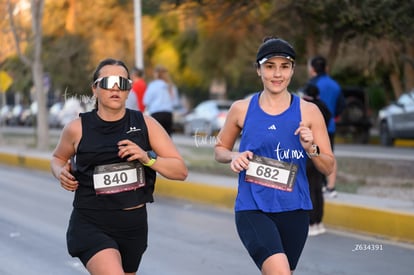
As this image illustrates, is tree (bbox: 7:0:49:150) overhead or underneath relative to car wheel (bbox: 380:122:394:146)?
overhead

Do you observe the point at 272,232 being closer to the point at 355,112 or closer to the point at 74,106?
the point at 74,106

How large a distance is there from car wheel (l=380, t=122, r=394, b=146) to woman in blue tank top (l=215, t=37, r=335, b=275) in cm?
2040

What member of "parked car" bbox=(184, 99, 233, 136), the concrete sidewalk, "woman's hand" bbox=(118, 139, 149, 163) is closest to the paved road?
the concrete sidewalk

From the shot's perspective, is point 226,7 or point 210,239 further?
point 226,7

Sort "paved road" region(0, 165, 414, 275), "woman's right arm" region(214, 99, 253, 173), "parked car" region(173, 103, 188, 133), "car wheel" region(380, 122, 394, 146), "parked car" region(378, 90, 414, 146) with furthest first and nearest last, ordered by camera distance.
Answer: "parked car" region(173, 103, 188, 133)
"car wheel" region(380, 122, 394, 146)
"parked car" region(378, 90, 414, 146)
"paved road" region(0, 165, 414, 275)
"woman's right arm" region(214, 99, 253, 173)

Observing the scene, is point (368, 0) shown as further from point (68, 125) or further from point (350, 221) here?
point (68, 125)

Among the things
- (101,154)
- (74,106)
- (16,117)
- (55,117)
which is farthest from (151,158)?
(16,117)

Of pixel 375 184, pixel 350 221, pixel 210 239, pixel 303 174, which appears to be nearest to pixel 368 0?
pixel 375 184

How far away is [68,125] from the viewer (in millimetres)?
4887

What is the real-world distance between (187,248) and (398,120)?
16.0 metres

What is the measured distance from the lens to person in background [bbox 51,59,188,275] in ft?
15.5

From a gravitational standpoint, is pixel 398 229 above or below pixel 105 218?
below

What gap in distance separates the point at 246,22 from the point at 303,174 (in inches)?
592

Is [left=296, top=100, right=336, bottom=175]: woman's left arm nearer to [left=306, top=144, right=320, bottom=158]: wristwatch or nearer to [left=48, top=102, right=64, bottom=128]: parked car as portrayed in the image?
[left=306, top=144, right=320, bottom=158]: wristwatch
